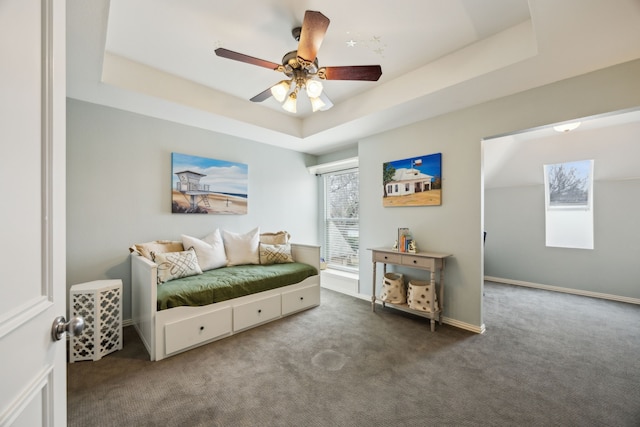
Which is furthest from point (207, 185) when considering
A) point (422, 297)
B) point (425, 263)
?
point (422, 297)

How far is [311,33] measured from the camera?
170 centimetres

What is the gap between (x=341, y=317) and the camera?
312 centimetres

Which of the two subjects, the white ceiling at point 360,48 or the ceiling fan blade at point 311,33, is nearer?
the ceiling fan blade at point 311,33

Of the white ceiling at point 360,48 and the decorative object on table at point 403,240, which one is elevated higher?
the white ceiling at point 360,48

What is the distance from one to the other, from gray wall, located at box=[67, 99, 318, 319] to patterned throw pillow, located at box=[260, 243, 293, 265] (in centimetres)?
60

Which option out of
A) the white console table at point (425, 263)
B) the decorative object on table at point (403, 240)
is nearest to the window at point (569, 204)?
the white console table at point (425, 263)

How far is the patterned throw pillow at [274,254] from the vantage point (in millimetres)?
3510

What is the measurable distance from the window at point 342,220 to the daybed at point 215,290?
1137mm

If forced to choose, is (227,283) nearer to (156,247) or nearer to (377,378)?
(156,247)

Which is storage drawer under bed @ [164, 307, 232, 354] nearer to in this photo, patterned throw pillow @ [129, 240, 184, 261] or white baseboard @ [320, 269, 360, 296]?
patterned throw pillow @ [129, 240, 184, 261]

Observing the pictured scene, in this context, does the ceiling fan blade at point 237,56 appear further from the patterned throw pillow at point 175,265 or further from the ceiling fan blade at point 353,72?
the patterned throw pillow at point 175,265

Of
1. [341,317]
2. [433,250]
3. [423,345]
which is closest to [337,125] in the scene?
[433,250]
